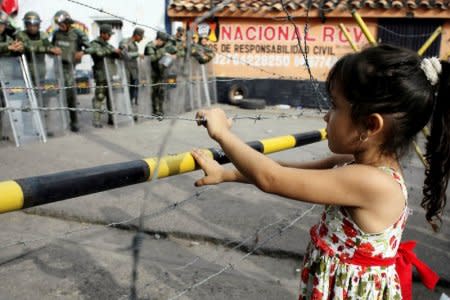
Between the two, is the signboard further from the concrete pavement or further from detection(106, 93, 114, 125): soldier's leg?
the concrete pavement

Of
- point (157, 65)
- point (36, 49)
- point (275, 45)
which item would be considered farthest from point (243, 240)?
point (275, 45)

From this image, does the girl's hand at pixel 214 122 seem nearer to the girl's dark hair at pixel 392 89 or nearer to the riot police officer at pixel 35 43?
the girl's dark hair at pixel 392 89

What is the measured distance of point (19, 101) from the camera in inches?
235

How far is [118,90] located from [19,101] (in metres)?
2.12

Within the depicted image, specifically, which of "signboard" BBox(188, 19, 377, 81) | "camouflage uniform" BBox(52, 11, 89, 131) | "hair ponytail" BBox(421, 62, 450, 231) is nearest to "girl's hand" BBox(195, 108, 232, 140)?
"hair ponytail" BBox(421, 62, 450, 231)

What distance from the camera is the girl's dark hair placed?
1.13m

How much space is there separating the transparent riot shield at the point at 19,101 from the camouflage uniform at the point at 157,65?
2.97 metres

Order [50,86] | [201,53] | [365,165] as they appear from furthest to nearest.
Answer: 1. [201,53]
2. [50,86]
3. [365,165]

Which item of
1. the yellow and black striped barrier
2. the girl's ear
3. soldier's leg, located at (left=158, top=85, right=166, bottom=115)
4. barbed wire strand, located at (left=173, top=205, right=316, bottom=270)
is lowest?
barbed wire strand, located at (left=173, top=205, right=316, bottom=270)

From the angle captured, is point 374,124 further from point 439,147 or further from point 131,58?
point 131,58

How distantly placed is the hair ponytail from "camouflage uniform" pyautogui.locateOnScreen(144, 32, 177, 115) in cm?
767

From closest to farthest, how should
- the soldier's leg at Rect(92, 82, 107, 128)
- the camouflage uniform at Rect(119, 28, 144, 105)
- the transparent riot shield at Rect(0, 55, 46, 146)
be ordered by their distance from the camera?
1. the transparent riot shield at Rect(0, 55, 46, 146)
2. the soldier's leg at Rect(92, 82, 107, 128)
3. the camouflage uniform at Rect(119, 28, 144, 105)

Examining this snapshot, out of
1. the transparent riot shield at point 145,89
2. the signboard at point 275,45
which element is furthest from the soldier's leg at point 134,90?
the signboard at point 275,45

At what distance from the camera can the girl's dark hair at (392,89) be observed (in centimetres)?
113
